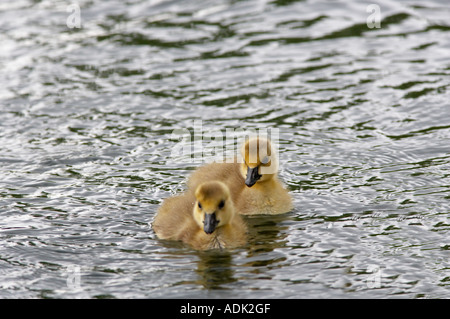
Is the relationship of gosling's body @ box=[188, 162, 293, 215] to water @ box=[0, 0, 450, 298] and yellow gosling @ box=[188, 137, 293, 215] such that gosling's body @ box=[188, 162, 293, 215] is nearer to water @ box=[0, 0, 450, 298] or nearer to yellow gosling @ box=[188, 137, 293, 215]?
yellow gosling @ box=[188, 137, 293, 215]

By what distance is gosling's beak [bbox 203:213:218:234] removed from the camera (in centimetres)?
624

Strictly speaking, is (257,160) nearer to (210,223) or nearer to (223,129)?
(210,223)

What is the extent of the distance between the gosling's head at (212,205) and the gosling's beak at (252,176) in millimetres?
589

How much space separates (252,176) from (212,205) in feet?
2.89

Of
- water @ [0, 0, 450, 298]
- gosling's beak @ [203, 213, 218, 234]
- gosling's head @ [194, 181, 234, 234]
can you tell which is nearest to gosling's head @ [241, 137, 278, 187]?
water @ [0, 0, 450, 298]

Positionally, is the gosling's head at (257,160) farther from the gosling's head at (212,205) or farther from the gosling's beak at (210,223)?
the gosling's beak at (210,223)

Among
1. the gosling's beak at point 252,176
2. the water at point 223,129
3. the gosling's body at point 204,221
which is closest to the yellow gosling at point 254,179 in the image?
the gosling's beak at point 252,176

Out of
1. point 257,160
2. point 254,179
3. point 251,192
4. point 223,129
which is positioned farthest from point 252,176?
point 223,129

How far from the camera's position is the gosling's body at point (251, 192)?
7195mm

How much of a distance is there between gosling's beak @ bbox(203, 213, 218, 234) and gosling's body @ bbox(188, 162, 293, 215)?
2.76 ft

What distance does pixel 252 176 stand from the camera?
23.2 ft
